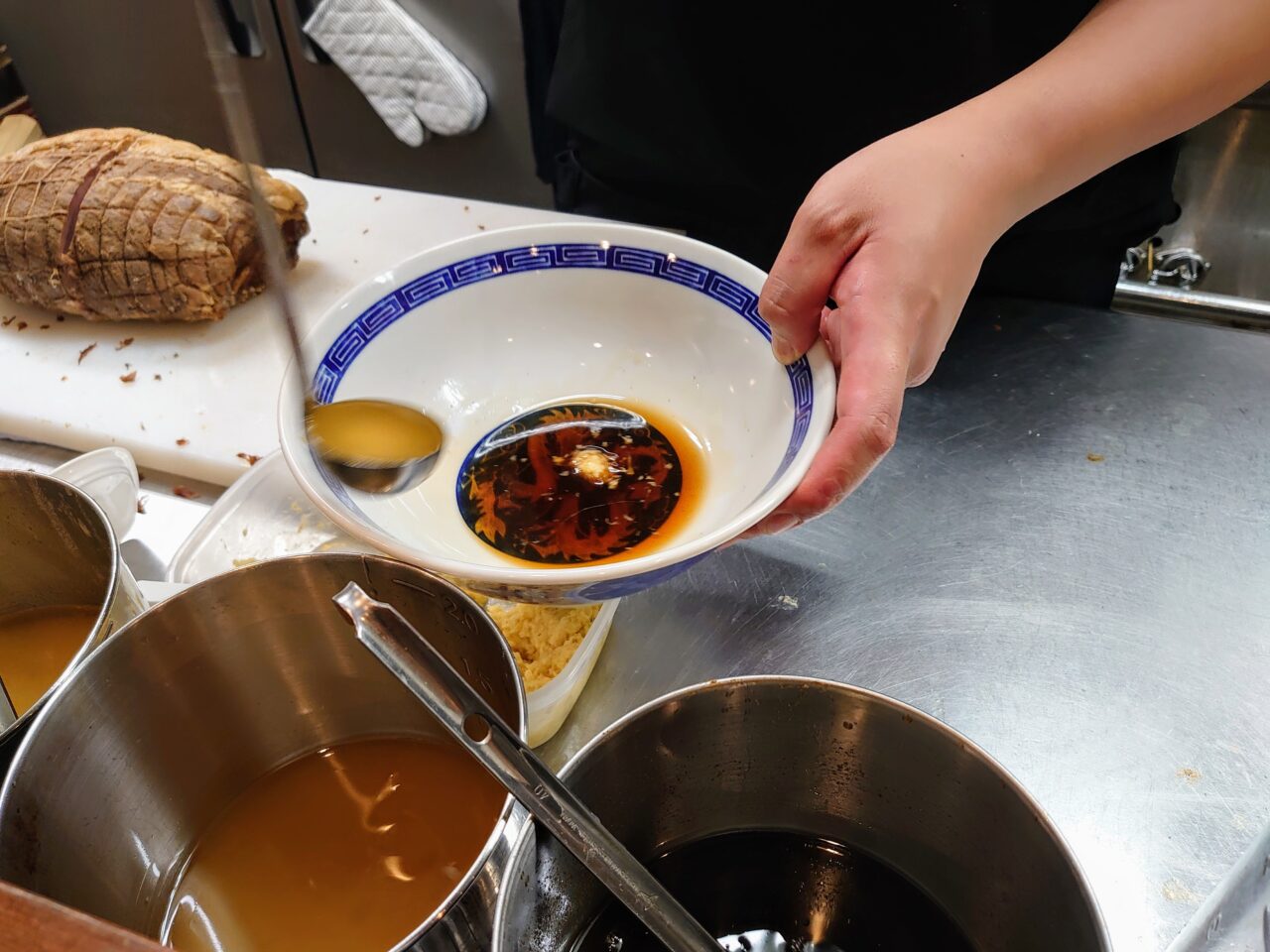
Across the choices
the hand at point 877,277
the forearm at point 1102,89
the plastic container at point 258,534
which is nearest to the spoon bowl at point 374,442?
the plastic container at point 258,534

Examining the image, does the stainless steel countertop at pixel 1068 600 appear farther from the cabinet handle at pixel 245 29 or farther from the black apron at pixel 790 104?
the cabinet handle at pixel 245 29

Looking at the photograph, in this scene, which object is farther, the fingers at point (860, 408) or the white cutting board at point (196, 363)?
the white cutting board at point (196, 363)

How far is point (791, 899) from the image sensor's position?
1.78 feet

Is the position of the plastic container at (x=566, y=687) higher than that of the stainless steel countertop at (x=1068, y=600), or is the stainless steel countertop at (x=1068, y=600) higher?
the plastic container at (x=566, y=687)

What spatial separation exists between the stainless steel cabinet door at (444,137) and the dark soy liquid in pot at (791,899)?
2.04m

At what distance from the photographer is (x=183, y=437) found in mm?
1093

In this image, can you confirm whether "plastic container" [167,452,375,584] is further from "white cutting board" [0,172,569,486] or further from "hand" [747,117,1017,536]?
"hand" [747,117,1017,536]

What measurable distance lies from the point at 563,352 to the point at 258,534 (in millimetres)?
345


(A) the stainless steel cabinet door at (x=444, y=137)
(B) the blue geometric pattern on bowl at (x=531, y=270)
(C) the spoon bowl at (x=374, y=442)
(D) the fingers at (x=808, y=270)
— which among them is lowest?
(A) the stainless steel cabinet door at (x=444, y=137)

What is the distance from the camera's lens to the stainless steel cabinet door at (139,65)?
2.36 meters

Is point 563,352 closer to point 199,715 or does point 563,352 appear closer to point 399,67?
point 199,715

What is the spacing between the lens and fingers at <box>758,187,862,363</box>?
72 centimetres

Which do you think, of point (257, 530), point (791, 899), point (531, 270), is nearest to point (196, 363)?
point (257, 530)

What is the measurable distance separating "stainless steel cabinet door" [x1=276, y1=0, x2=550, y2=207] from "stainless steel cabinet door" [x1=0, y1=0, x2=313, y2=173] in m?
0.08
